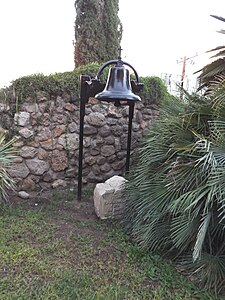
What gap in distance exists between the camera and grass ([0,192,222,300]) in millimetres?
1882

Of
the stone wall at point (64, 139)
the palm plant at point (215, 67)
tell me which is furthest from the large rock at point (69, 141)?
the palm plant at point (215, 67)

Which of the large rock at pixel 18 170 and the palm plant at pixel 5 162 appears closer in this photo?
the palm plant at pixel 5 162

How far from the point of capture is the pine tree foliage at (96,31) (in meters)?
4.35

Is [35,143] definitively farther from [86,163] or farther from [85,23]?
[85,23]

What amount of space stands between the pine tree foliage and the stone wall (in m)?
0.90

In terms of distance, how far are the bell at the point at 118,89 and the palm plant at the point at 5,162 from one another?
1.27 meters

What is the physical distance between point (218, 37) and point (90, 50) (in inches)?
71.1

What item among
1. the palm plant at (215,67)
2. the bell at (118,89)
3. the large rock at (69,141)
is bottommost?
the large rock at (69,141)

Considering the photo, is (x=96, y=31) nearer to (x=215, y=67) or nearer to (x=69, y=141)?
(x=69, y=141)

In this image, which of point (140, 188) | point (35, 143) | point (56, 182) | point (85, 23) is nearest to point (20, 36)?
point (85, 23)

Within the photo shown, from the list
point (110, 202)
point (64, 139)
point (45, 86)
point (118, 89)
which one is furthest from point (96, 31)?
point (110, 202)

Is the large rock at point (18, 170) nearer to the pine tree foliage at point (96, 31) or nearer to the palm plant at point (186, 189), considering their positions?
the palm plant at point (186, 189)

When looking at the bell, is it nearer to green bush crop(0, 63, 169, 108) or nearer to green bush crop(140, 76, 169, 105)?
green bush crop(0, 63, 169, 108)

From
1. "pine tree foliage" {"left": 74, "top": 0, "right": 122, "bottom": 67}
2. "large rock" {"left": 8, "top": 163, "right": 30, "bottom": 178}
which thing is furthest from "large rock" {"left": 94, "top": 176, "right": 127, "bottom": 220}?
"pine tree foliage" {"left": 74, "top": 0, "right": 122, "bottom": 67}
